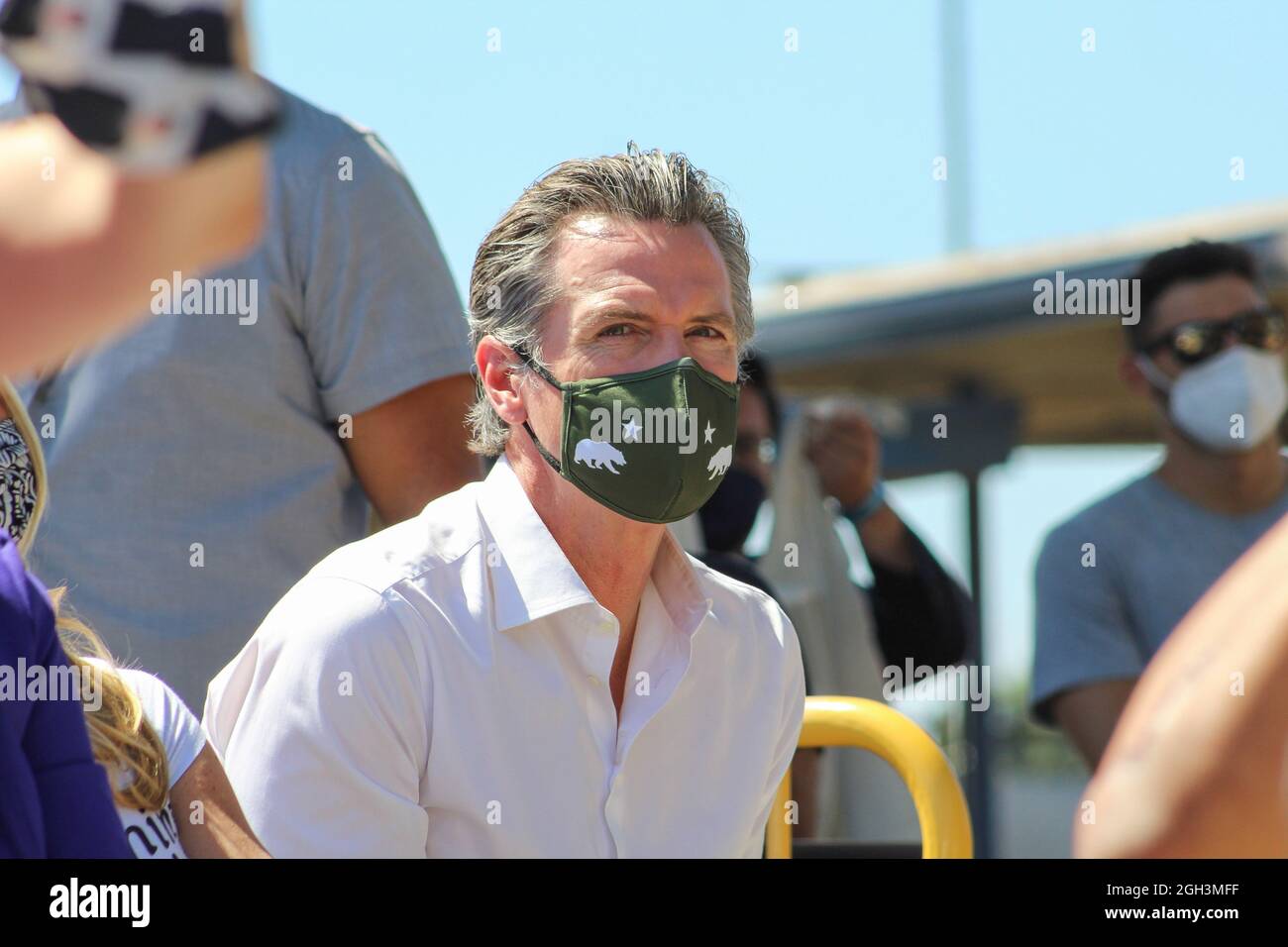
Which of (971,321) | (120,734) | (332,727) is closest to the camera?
(120,734)

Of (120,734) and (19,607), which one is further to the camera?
(120,734)

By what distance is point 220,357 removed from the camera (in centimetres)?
245

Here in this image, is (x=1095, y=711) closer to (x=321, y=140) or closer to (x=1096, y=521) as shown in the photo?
(x=1096, y=521)

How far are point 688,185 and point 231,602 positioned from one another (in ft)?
3.19

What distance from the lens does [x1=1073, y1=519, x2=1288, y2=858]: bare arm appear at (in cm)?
69

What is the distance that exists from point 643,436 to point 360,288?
0.58 meters

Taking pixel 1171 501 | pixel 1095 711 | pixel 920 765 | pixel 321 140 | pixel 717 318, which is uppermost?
pixel 321 140

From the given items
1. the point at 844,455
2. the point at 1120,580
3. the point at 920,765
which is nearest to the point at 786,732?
the point at 920,765

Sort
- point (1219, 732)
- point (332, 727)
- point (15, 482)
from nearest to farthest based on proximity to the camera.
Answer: point (1219, 732), point (15, 482), point (332, 727)

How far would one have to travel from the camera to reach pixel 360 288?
8.21 ft

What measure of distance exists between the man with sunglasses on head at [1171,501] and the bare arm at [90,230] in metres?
3.08

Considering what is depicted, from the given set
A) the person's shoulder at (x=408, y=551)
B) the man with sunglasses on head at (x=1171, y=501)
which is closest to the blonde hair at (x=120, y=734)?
the person's shoulder at (x=408, y=551)

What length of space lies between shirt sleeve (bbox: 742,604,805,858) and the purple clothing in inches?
40.4
